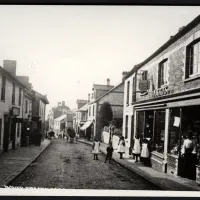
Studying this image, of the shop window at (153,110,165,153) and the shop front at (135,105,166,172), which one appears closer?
the shop front at (135,105,166,172)

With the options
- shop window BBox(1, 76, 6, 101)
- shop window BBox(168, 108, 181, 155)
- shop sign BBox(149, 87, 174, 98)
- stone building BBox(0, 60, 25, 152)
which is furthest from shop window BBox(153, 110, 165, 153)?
shop window BBox(1, 76, 6, 101)

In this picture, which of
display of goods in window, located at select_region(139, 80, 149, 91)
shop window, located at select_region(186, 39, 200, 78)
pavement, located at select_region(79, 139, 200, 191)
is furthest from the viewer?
display of goods in window, located at select_region(139, 80, 149, 91)

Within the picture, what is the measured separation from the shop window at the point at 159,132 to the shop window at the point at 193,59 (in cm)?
282

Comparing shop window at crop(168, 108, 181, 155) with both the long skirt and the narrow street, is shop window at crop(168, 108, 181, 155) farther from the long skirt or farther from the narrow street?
the narrow street

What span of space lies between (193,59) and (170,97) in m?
1.95

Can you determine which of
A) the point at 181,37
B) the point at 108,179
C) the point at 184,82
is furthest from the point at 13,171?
the point at 181,37

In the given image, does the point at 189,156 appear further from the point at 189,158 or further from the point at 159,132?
the point at 159,132

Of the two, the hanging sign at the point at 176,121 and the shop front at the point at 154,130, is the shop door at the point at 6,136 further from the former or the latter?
the hanging sign at the point at 176,121

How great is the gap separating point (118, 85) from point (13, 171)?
18.6 meters

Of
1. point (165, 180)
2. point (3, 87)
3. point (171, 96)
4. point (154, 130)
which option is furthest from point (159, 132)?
point (3, 87)

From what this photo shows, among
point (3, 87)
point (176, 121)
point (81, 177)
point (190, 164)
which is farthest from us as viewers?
point (3, 87)

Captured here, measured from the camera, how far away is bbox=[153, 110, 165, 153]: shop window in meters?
12.7

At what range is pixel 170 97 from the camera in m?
11.5

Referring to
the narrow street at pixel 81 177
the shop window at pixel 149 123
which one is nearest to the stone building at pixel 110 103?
the shop window at pixel 149 123
